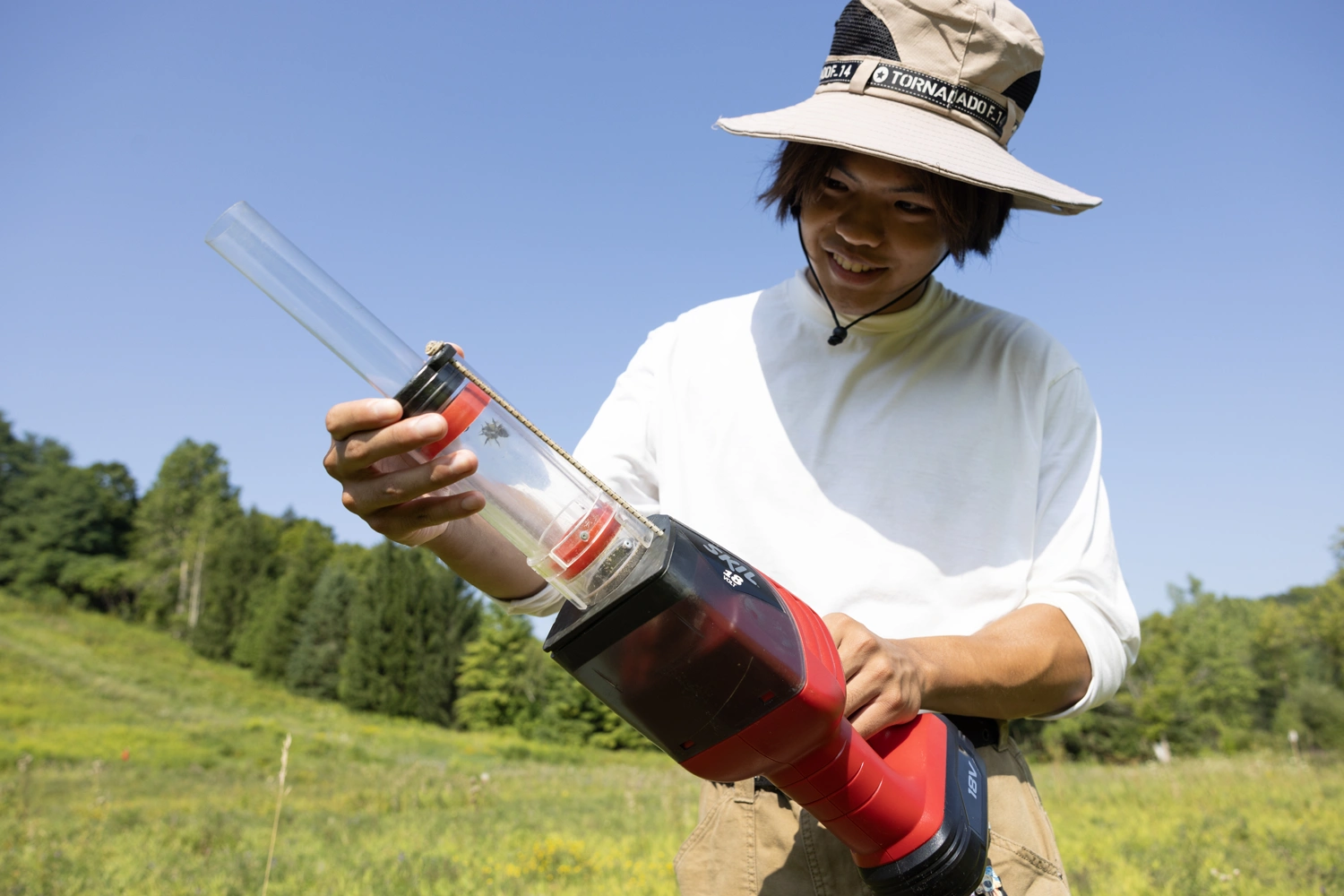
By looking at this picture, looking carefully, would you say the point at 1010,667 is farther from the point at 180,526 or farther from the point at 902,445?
the point at 180,526

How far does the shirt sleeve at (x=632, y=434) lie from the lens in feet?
6.47

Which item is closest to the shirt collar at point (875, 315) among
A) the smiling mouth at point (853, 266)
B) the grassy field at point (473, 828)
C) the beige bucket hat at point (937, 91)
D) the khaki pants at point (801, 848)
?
the smiling mouth at point (853, 266)

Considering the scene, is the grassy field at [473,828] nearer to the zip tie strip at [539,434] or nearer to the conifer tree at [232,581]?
the zip tie strip at [539,434]

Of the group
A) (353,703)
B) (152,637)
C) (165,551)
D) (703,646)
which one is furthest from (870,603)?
(165,551)

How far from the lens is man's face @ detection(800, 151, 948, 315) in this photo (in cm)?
177

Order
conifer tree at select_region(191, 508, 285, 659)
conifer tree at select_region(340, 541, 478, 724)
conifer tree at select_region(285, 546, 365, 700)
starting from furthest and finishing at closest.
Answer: conifer tree at select_region(191, 508, 285, 659) → conifer tree at select_region(285, 546, 365, 700) → conifer tree at select_region(340, 541, 478, 724)

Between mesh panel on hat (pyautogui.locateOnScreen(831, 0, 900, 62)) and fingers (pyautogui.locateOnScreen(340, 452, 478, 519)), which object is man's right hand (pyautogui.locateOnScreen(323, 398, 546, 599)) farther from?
mesh panel on hat (pyautogui.locateOnScreen(831, 0, 900, 62))

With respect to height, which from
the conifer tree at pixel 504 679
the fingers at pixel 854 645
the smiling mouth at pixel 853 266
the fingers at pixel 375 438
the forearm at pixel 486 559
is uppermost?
the smiling mouth at pixel 853 266

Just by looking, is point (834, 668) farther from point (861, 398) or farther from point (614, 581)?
point (861, 398)

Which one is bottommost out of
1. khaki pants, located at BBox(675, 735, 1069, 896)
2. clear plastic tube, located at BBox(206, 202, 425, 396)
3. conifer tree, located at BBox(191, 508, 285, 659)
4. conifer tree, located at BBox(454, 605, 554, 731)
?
conifer tree, located at BBox(454, 605, 554, 731)

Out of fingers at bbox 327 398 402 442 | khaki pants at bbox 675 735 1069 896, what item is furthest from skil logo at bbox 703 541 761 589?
khaki pants at bbox 675 735 1069 896

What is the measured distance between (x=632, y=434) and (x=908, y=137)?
86 cm

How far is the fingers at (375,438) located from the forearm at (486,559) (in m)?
0.31

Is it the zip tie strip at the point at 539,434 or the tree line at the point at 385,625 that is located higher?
the zip tie strip at the point at 539,434
